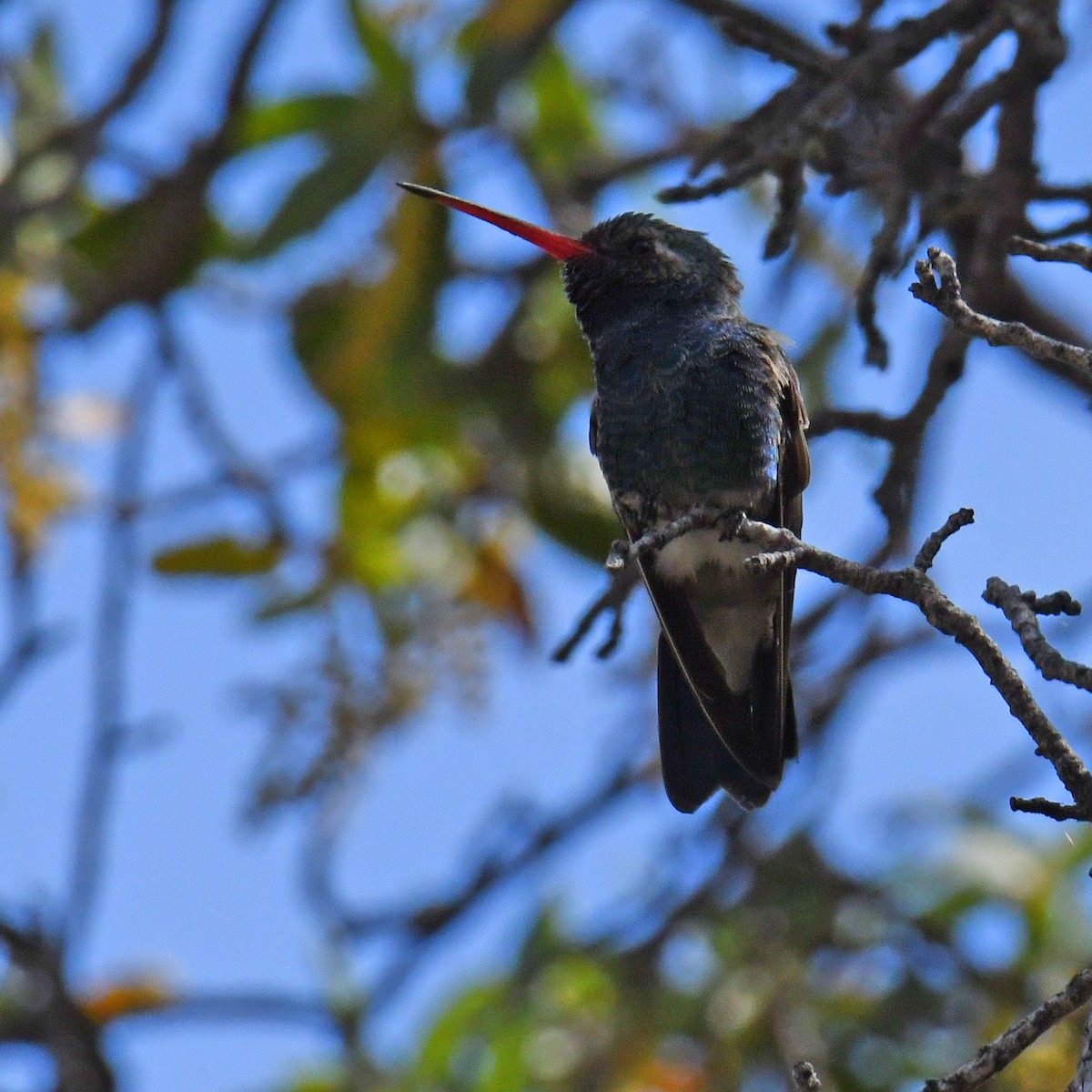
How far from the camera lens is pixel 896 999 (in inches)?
186

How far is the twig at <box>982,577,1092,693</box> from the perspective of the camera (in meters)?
1.88

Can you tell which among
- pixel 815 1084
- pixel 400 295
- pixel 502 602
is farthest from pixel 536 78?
pixel 815 1084

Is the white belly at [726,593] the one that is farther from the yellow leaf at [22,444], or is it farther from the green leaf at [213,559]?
the yellow leaf at [22,444]

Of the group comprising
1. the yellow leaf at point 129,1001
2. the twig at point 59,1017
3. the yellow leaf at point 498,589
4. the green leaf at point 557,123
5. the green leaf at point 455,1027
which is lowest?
the green leaf at point 455,1027

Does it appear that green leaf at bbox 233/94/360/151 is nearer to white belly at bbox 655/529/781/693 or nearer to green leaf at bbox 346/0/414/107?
green leaf at bbox 346/0/414/107

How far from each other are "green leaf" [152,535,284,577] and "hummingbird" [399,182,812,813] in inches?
50.8

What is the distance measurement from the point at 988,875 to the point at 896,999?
638mm

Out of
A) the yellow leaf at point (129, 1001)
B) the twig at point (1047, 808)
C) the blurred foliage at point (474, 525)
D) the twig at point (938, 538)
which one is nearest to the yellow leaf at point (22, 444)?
the blurred foliage at point (474, 525)

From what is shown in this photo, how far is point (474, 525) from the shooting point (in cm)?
509

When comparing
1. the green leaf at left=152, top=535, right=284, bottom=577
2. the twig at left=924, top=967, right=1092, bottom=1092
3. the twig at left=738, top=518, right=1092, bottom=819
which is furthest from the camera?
the green leaf at left=152, top=535, right=284, bottom=577

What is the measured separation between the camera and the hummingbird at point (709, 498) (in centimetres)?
348

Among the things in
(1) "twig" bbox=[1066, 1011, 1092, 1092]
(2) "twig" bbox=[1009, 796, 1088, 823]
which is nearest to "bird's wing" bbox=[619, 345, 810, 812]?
(2) "twig" bbox=[1009, 796, 1088, 823]

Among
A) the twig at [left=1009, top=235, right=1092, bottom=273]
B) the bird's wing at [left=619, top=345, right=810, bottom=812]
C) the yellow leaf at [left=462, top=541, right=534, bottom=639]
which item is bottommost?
the yellow leaf at [left=462, top=541, right=534, bottom=639]

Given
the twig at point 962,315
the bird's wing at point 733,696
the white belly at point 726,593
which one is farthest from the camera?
the white belly at point 726,593
